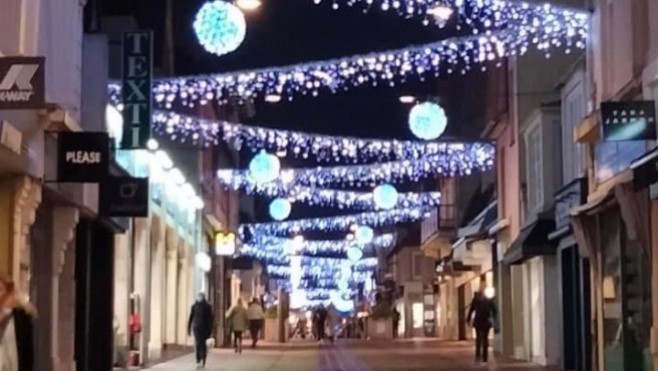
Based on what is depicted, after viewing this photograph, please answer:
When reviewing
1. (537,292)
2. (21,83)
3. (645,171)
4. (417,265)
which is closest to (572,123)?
(537,292)

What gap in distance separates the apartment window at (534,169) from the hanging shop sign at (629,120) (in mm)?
13855

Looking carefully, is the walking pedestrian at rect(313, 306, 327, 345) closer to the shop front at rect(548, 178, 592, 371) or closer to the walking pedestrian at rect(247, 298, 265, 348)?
the walking pedestrian at rect(247, 298, 265, 348)

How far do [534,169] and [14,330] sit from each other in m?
24.3

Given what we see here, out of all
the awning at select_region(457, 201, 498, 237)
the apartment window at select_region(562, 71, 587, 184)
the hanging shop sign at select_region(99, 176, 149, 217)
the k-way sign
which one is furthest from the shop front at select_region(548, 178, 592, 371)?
the k-way sign

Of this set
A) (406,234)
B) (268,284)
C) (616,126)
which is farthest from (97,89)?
(268,284)

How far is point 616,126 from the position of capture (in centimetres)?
2025

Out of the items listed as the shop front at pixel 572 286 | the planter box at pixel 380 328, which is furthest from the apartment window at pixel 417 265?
the shop front at pixel 572 286

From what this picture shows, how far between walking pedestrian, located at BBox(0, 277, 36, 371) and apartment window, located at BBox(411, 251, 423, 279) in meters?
80.2

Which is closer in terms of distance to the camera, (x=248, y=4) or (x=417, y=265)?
(x=248, y=4)

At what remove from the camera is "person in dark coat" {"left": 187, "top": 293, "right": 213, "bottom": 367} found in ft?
107

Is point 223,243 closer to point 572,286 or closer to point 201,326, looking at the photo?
point 201,326

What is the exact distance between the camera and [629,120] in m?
20.2

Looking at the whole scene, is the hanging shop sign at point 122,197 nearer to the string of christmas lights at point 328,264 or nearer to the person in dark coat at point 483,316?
the person in dark coat at point 483,316

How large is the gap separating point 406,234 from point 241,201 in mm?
17583
